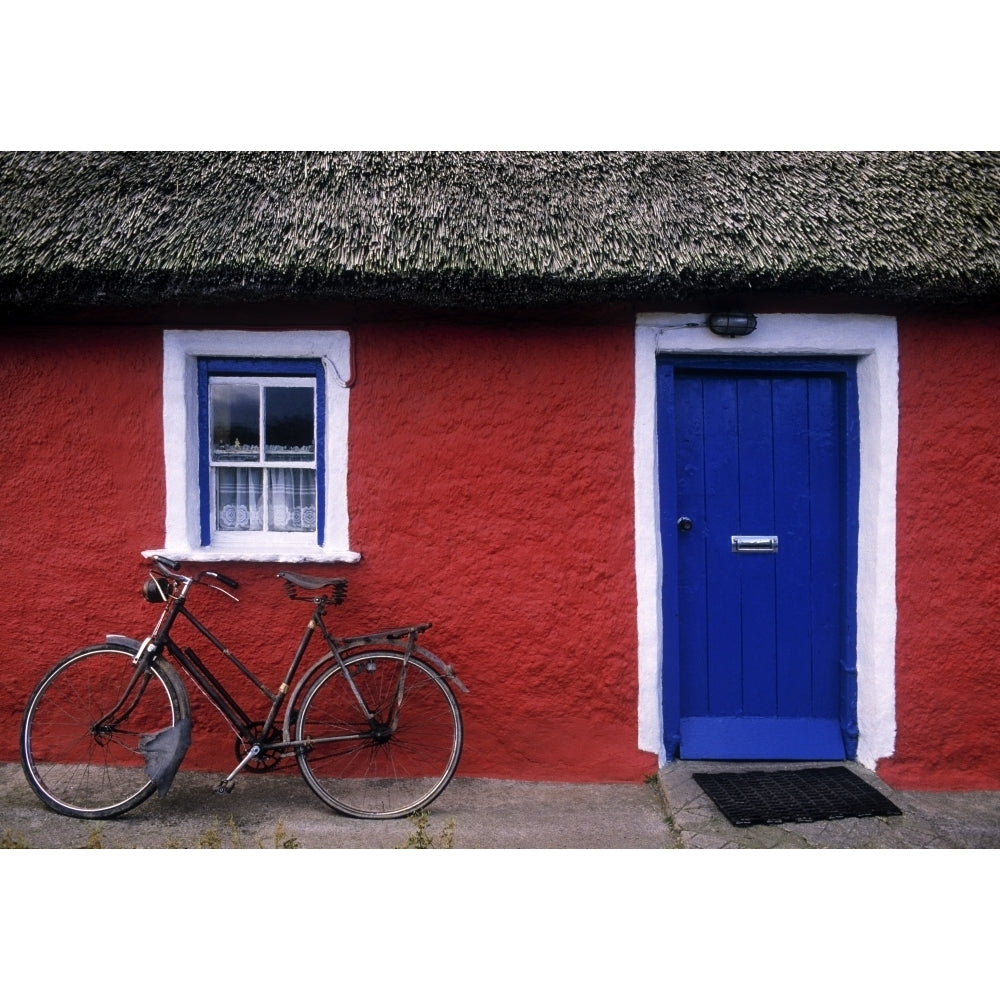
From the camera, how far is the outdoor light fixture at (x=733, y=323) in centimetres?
407

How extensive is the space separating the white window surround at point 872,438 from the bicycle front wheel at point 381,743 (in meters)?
1.07

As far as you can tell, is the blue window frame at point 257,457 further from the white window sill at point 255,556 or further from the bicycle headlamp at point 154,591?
the bicycle headlamp at point 154,591

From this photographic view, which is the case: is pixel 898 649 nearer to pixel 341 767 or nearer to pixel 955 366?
pixel 955 366

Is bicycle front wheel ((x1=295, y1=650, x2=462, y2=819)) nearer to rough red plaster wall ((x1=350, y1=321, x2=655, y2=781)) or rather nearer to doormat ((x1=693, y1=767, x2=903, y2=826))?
rough red plaster wall ((x1=350, y1=321, x2=655, y2=781))

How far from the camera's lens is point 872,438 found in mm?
4184

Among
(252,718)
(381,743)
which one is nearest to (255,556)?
(252,718)

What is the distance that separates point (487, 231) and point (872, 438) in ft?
7.30

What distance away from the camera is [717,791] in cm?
391

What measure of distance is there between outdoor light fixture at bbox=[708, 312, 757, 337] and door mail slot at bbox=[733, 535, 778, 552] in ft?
3.52

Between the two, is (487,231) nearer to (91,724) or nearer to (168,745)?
(168,745)

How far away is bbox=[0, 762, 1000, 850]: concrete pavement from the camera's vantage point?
354 cm

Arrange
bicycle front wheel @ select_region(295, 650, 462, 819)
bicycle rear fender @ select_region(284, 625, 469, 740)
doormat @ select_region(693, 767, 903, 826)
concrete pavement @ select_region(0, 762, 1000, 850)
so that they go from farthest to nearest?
bicycle front wheel @ select_region(295, 650, 462, 819), bicycle rear fender @ select_region(284, 625, 469, 740), doormat @ select_region(693, 767, 903, 826), concrete pavement @ select_region(0, 762, 1000, 850)

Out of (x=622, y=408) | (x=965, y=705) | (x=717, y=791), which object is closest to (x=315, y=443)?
(x=622, y=408)

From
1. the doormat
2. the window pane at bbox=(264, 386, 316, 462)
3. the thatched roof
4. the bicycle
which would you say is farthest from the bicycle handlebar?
the doormat
